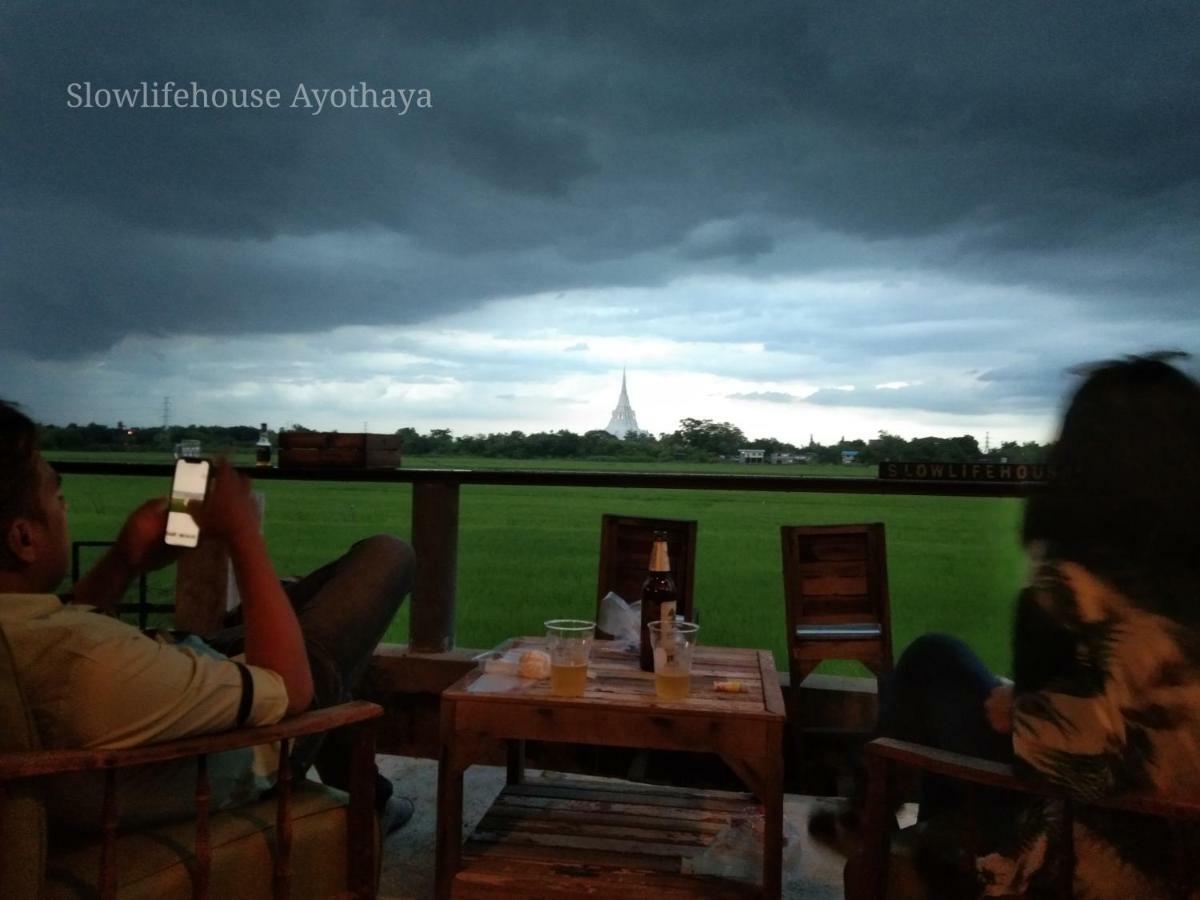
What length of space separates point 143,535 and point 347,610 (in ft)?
1.49

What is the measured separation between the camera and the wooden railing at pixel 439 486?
10.1 feet

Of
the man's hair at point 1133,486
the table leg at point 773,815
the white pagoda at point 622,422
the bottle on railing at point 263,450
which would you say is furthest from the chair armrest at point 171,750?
the white pagoda at point 622,422

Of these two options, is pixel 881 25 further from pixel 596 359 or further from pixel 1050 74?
pixel 596 359

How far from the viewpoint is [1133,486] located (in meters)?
1.14

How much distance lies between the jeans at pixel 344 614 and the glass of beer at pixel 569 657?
0.42 meters

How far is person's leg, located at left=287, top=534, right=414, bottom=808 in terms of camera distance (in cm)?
175

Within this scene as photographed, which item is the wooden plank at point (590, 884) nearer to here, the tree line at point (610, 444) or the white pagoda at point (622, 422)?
the tree line at point (610, 444)

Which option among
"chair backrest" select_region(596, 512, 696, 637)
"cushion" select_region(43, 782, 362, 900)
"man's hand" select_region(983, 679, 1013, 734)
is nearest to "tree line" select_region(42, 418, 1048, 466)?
"man's hand" select_region(983, 679, 1013, 734)

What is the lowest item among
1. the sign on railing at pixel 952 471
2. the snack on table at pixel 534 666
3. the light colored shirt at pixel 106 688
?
the snack on table at pixel 534 666

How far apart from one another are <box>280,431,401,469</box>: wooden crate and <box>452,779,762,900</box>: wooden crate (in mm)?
1700

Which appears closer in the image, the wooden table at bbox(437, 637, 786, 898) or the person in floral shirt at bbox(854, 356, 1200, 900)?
the person in floral shirt at bbox(854, 356, 1200, 900)

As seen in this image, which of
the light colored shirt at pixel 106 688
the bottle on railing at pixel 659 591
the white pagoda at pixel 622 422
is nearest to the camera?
the light colored shirt at pixel 106 688

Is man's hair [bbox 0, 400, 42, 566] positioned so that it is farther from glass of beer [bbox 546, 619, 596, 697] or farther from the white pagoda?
the white pagoda

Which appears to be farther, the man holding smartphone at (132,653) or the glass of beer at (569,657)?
the glass of beer at (569,657)
